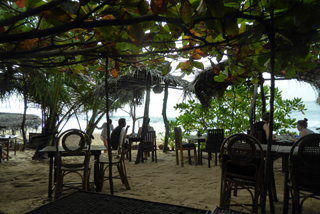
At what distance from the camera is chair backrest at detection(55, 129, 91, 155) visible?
3.07 metres

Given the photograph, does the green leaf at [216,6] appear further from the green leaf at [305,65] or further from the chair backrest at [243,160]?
the chair backrest at [243,160]

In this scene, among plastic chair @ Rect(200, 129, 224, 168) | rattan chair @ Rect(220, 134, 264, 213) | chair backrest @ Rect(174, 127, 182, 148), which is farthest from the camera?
chair backrest @ Rect(174, 127, 182, 148)

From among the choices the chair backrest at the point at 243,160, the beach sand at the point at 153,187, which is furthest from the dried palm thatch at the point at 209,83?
the chair backrest at the point at 243,160

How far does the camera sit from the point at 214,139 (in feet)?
18.1

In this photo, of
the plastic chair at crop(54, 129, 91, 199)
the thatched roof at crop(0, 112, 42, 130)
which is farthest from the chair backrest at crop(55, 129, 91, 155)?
the thatched roof at crop(0, 112, 42, 130)

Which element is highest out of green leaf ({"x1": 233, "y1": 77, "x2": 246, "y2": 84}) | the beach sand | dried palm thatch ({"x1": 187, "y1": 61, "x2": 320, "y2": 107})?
dried palm thatch ({"x1": 187, "y1": 61, "x2": 320, "y2": 107})

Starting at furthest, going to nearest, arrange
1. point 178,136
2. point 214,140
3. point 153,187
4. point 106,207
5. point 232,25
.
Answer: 1. point 178,136
2. point 214,140
3. point 153,187
4. point 106,207
5. point 232,25

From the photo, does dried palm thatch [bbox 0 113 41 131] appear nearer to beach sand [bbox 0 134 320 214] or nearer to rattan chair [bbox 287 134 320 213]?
beach sand [bbox 0 134 320 214]

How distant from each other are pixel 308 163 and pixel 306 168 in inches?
2.2

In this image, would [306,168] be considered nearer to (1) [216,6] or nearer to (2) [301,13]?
(2) [301,13]

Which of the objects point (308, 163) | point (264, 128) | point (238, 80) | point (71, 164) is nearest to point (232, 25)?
point (238, 80)

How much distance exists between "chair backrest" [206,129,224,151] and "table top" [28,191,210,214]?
448 cm

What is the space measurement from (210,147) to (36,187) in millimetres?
3708

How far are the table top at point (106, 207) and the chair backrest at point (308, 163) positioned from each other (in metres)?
1.47
